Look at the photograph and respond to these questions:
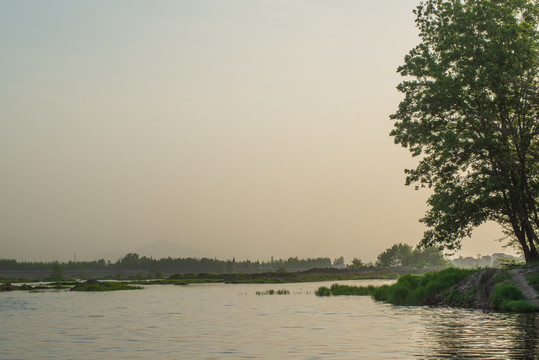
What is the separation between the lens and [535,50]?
4347cm

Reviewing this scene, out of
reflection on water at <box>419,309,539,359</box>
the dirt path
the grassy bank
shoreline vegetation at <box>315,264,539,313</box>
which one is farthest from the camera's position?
the grassy bank

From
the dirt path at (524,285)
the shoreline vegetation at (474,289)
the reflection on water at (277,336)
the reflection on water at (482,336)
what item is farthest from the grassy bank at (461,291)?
the reflection on water at (482,336)

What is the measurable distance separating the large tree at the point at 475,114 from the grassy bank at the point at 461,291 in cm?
382

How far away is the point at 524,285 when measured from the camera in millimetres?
37688

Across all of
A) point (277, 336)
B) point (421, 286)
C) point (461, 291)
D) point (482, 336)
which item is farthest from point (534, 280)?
point (277, 336)

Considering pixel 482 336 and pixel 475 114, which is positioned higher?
pixel 475 114

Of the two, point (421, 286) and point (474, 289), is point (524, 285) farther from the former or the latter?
point (421, 286)

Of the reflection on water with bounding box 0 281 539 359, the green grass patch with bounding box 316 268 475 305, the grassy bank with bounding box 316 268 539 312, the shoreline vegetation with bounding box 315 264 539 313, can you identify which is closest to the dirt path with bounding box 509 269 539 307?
the shoreline vegetation with bounding box 315 264 539 313

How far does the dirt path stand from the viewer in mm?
35122

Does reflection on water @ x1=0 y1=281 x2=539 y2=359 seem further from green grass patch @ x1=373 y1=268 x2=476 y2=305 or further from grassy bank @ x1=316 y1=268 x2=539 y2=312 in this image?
green grass patch @ x1=373 y1=268 x2=476 y2=305

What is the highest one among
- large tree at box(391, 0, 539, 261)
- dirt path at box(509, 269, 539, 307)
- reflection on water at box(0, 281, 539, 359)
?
large tree at box(391, 0, 539, 261)

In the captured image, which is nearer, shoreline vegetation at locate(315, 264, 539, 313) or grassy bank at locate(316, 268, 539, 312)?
shoreline vegetation at locate(315, 264, 539, 313)

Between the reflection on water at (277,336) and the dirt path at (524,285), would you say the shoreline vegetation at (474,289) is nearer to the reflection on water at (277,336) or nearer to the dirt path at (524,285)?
the dirt path at (524,285)

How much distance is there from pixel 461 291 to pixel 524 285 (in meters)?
6.30
